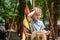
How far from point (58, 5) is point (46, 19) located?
7.0 inches

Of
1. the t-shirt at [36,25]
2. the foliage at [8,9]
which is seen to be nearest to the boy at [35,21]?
the t-shirt at [36,25]

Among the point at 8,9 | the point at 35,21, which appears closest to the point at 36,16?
the point at 35,21

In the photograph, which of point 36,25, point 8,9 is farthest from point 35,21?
point 8,9

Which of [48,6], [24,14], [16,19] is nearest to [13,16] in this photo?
[16,19]

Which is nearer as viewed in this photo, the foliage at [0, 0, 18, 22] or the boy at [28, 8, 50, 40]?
the boy at [28, 8, 50, 40]

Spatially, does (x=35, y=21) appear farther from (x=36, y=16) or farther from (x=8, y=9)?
(x=8, y=9)

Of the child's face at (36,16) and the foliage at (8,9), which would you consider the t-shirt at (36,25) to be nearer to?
the child's face at (36,16)

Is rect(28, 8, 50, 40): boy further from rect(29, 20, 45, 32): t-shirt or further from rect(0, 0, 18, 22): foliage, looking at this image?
rect(0, 0, 18, 22): foliage

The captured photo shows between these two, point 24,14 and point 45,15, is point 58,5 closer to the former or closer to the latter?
point 45,15

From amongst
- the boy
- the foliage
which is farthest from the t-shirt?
the foliage

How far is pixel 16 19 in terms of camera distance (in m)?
1.23

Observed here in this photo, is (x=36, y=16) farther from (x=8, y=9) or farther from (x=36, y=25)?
(x=8, y=9)

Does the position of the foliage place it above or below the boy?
above

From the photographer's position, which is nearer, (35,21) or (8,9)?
(35,21)
